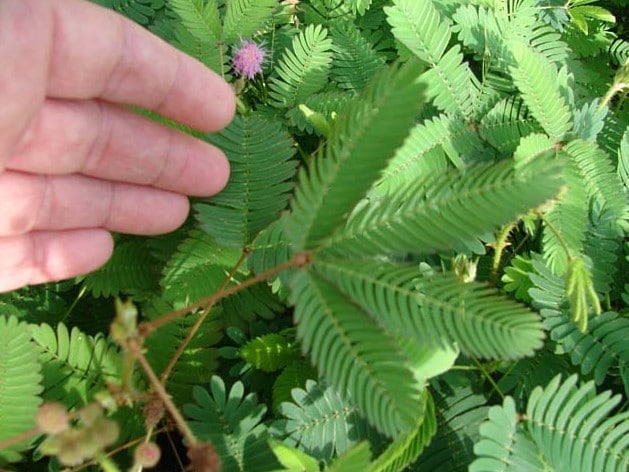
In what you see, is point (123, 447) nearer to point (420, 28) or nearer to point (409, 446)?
point (409, 446)

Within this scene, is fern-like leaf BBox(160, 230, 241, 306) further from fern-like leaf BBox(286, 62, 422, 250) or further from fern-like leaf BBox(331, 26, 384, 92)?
fern-like leaf BBox(331, 26, 384, 92)

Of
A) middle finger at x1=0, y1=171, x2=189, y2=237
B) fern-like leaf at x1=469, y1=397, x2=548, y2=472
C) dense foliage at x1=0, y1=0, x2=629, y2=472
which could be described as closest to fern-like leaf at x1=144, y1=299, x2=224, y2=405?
dense foliage at x1=0, y1=0, x2=629, y2=472

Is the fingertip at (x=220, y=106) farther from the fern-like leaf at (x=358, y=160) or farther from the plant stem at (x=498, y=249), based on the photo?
the plant stem at (x=498, y=249)

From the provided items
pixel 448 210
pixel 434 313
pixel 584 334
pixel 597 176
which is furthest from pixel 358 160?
pixel 597 176

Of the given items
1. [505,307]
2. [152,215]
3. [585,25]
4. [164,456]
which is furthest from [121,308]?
[585,25]

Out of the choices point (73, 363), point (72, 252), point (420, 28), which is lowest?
point (73, 363)
